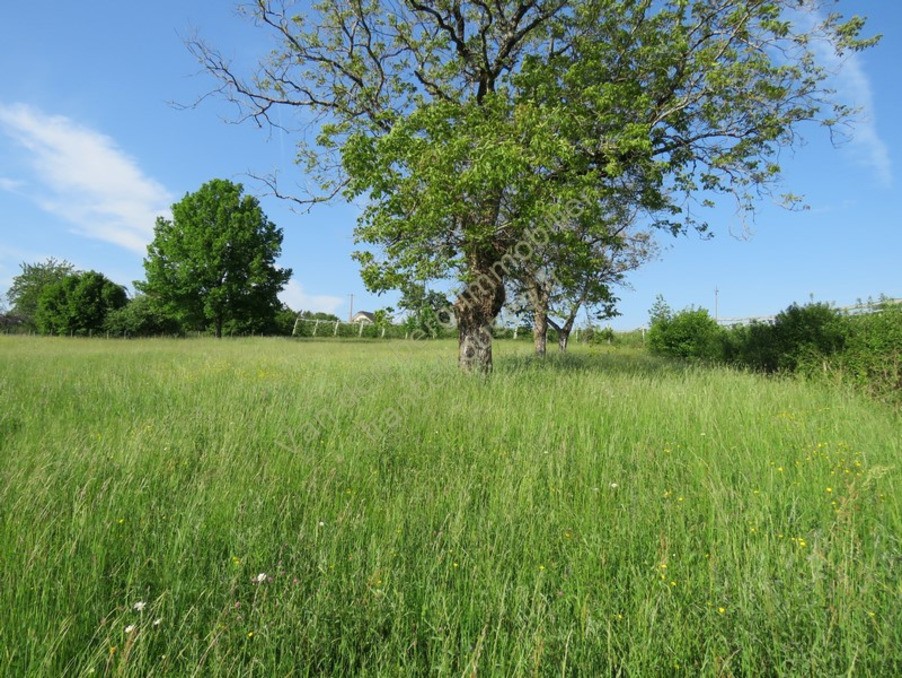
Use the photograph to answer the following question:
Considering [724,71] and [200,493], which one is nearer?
[200,493]

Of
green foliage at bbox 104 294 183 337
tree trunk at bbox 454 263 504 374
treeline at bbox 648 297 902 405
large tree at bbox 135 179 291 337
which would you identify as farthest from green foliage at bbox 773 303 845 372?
green foliage at bbox 104 294 183 337

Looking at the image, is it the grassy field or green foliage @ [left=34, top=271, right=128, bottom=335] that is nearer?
the grassy field

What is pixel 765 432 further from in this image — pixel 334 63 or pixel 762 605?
pixel 334 63

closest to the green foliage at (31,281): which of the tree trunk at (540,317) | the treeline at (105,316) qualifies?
the treeline at (105,316)

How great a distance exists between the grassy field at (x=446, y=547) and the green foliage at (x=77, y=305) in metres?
39.8

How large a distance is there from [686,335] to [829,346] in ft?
38.0

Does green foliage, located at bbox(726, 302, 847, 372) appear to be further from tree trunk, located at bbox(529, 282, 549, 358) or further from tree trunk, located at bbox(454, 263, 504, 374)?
tree trunk, located at bbox(454, 263, 504, 374)

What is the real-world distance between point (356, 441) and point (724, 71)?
870 cm

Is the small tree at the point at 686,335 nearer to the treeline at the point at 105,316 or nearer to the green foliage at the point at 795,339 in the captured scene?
the green foliage at the point at 795,339

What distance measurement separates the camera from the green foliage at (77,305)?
1399 inches

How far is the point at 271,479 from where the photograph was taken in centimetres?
330

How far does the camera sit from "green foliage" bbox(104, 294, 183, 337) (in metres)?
34.9

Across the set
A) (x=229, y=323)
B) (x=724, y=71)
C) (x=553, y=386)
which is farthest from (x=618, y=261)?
(x=229, y=323)

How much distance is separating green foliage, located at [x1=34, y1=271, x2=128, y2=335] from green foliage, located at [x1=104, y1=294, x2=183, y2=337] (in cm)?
129
